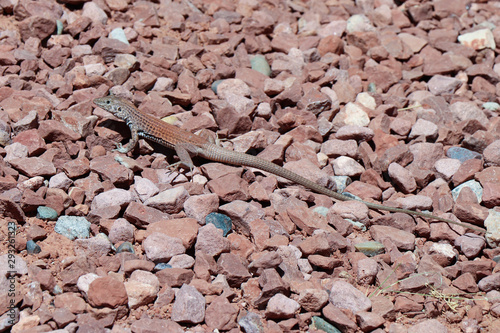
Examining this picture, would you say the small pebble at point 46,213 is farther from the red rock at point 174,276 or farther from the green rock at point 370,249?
the green rock at point 370,249

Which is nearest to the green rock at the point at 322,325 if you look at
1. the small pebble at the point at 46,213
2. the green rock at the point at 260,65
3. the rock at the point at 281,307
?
the rock at the point at 281,307

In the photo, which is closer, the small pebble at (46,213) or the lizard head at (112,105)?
the small pebble at (46,213)

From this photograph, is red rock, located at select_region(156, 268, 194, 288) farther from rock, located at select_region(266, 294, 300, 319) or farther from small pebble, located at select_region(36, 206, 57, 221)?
small pebble, located at select_region(36, 206, 57, 221)

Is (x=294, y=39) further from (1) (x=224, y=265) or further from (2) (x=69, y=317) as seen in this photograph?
(2) (x=69, y=317)

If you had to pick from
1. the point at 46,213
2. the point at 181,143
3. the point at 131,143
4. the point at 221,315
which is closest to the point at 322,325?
the point at 221,315

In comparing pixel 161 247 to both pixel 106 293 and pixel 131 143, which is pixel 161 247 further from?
Answer: pixel 131 143
